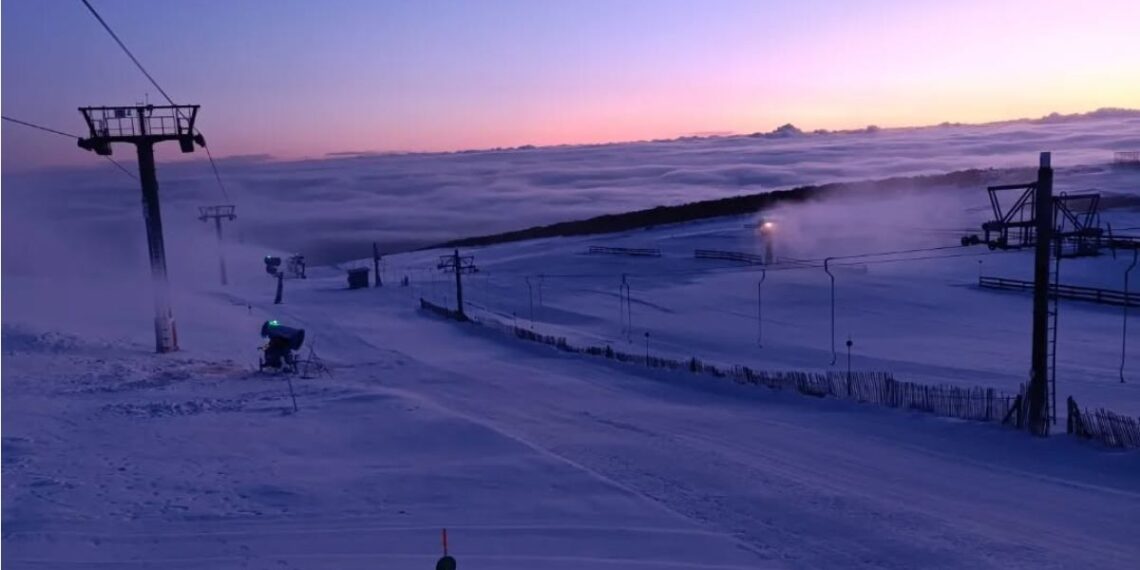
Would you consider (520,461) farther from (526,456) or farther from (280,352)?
(280,352)

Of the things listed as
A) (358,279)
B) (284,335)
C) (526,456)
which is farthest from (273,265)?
(526,456)

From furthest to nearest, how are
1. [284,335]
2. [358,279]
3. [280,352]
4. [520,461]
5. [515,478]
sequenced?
[358,279] → [284,335] → [280,352] → [520,461] → [515,478]

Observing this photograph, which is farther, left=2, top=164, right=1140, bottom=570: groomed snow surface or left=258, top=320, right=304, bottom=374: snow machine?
left=258, top=320, right=304, bottom=374: snow machine

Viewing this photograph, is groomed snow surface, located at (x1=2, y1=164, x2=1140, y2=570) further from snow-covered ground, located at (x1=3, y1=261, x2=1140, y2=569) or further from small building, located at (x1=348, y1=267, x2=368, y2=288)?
small building, located at (x1=348, y1=267, x2=368, y2=288)

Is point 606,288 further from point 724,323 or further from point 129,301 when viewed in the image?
point 129,301

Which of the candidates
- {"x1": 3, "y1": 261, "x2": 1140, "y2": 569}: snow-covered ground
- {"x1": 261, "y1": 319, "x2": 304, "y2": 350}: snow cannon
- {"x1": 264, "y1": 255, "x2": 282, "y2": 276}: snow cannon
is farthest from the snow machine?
{"x1": 264, "y1": 255, "x2": 282, "y2": 276}: snow cannon

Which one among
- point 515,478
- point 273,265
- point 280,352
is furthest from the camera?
point 273,265
